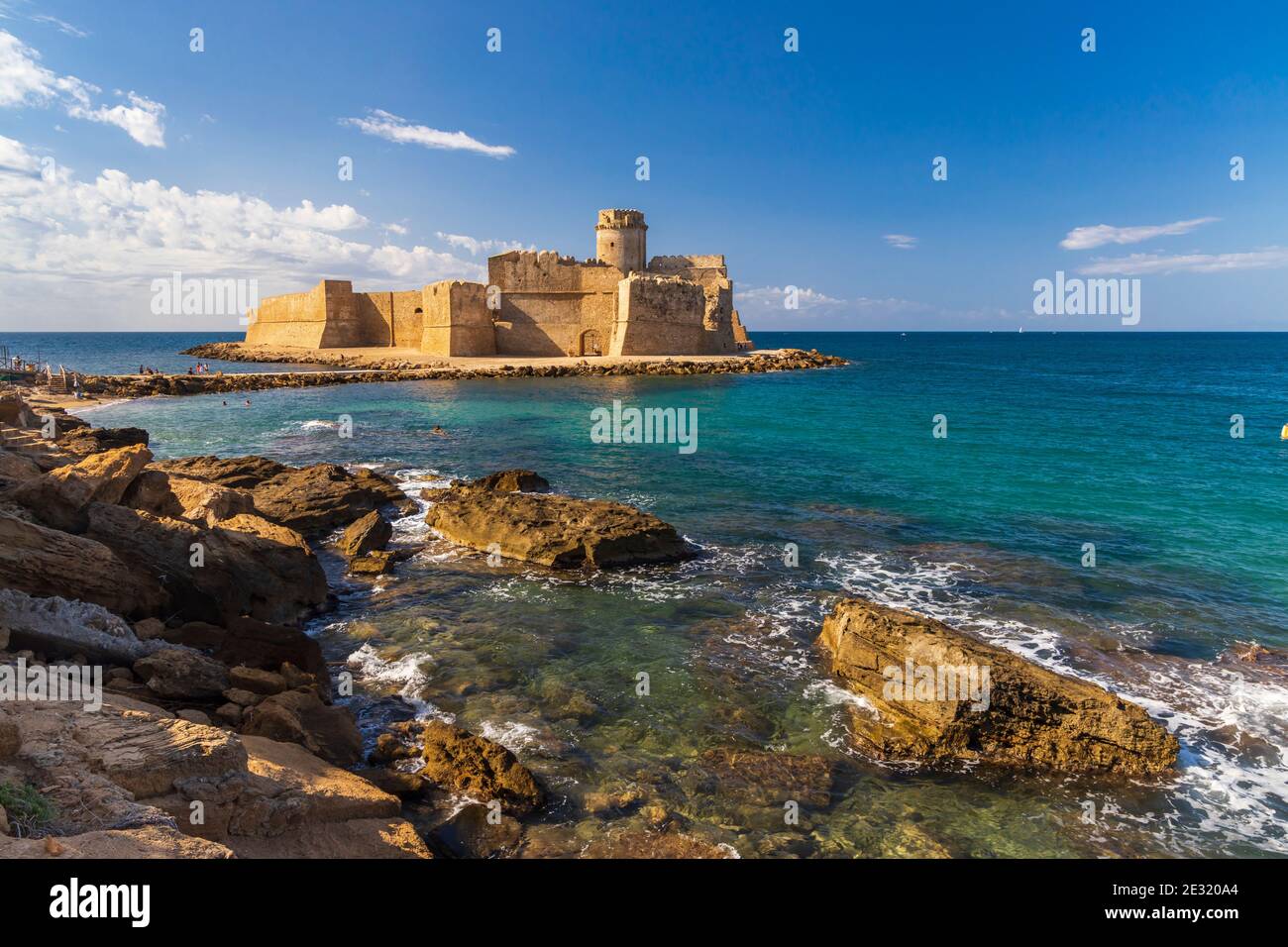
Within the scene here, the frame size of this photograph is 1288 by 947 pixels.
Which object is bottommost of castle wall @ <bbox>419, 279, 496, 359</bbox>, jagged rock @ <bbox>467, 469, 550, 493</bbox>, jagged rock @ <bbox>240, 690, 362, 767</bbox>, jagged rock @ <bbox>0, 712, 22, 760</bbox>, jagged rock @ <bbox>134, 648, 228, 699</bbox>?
jagged rock @ <bbox>240, 690, 362, 767</bbox>

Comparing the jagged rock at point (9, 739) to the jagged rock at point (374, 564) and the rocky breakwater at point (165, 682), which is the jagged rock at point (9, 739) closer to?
the rocky breakwater at point (165, 682)

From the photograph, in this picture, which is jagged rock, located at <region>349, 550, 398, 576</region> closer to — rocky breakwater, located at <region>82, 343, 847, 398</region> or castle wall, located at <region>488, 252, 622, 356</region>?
rocky breakwater, located at <region>82, 343, 847, 398</region>

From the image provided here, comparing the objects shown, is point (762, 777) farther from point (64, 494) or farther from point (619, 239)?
point (619, 239)

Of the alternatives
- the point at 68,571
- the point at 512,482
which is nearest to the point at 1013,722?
the point at 68,571

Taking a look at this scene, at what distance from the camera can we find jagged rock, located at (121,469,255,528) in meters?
9.32

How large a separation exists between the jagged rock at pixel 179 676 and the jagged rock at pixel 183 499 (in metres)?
4.01

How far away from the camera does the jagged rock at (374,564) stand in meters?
10.1

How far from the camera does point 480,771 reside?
5.19 meters

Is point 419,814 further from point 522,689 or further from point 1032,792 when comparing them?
point 1032,792

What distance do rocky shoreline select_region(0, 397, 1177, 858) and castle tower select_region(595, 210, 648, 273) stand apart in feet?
142

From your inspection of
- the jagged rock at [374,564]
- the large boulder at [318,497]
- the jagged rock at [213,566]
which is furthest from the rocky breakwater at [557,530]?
the jagged rock at [213,566]

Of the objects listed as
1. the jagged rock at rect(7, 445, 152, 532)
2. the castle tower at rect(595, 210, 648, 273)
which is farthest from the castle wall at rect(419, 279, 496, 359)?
the jagged rock at rect(7, 445, 152, 532)

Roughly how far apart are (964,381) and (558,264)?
29367 millimetres
